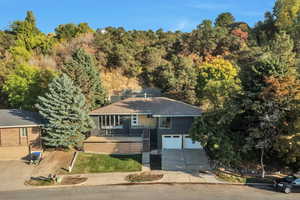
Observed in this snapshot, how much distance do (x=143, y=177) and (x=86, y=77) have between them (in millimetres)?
15798

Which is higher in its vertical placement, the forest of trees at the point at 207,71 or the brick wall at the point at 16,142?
the forest of trees at the point at 207,71

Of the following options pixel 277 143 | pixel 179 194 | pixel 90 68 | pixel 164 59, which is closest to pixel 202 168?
pixel 179 194

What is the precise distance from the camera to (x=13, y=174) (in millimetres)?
18812

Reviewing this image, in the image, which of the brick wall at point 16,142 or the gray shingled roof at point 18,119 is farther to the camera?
the gray shingled roof at point 18,119

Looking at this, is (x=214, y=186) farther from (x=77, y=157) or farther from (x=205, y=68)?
(x=205, y=68)

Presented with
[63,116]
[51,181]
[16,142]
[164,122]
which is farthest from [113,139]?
[16,142]

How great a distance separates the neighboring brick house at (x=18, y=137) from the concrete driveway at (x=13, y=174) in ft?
3.44

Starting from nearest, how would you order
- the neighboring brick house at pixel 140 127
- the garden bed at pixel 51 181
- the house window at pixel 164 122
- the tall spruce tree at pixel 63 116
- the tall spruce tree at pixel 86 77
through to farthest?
the garden bed at pixel 51 181 → the tall spruce tree at pixel 63 116 → the neighboring brick house at pixel 140 127 → the house window at pixel 164 122 → the tall spruce tree at pixel 86 77

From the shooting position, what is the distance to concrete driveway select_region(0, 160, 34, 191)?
17.0 m

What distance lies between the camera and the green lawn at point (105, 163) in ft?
62.9

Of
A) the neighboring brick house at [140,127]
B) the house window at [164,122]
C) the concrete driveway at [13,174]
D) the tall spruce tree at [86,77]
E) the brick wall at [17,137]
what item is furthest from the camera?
the tall spruce tree at [86,77]

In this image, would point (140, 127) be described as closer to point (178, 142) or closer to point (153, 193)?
point (178, 142)

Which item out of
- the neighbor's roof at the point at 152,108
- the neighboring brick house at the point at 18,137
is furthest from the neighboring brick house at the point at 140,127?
the neighboring brick house at the point at 18,137

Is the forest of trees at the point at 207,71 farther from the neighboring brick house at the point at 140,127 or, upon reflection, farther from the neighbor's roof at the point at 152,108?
the neighboring brick house at the point at 140,127
